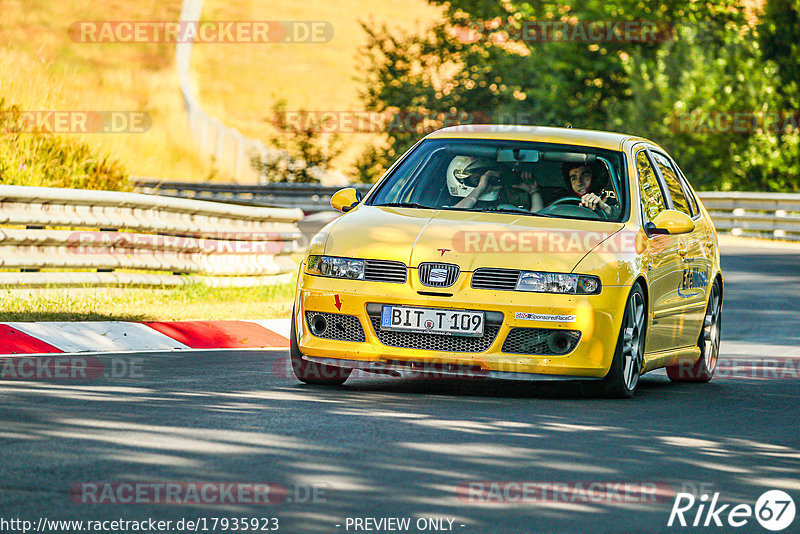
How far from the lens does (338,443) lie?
678cm

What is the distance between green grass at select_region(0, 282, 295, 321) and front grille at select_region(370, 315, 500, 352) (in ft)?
12.3

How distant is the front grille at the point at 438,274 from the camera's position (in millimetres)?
8664

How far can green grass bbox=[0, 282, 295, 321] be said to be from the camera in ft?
39.3

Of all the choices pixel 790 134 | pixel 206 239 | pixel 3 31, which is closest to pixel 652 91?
pixel 790 134

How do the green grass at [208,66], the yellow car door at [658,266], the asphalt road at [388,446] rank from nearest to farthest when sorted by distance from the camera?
1. the asphalt road at [388,446]
2. the yellow car door at [658,266]
3. the green grass at [208,66]

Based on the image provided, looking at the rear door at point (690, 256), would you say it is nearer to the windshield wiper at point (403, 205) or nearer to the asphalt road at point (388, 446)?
the asphalt road at point (388, 446)

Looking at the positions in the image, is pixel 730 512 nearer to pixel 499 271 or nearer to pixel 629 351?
pixel 499 271

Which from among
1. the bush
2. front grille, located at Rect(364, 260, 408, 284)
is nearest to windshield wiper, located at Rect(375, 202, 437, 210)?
front grille, located at Rect(364, 260, 408, 284)

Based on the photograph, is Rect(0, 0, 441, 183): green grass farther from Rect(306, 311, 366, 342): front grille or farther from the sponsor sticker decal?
the sponsor sticker decal

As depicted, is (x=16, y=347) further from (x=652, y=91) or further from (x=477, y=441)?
(x=652, y=91)

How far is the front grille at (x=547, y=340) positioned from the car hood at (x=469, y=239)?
0.37 metres

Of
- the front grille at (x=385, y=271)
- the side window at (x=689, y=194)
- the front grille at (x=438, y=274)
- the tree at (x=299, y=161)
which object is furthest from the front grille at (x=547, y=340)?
the tree at (x=299, y=161)

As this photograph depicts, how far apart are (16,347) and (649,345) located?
4421mm

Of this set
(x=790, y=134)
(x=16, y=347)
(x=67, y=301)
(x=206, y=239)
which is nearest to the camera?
(x=16, y=347)
